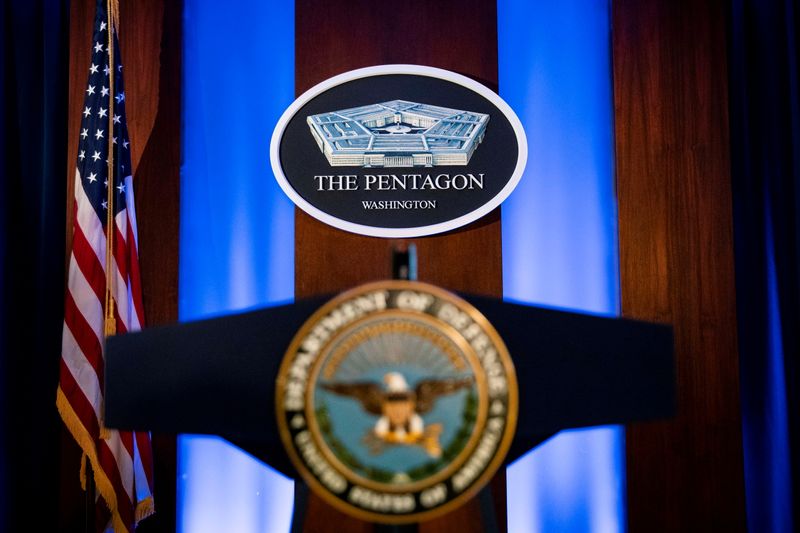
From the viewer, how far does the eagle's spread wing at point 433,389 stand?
0.79 metres

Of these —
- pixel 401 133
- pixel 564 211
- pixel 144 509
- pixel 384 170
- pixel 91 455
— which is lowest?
pixel 144 509

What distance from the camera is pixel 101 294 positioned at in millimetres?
2191

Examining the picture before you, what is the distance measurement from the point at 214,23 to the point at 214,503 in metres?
1.66

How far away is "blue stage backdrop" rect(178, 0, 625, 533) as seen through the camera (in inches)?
93.7

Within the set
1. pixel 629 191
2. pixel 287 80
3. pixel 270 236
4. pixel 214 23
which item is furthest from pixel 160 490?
pixel 629 191

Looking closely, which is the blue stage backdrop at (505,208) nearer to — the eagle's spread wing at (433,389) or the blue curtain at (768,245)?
the blue curtain at (768,245)

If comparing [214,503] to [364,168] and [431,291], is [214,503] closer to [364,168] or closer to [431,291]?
[364,168]

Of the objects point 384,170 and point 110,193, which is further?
point 384,170

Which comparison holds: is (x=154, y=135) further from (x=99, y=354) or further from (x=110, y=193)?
(x=99, y=354)

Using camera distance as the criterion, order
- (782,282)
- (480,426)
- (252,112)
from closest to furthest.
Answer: (480,426)
(782,282)
(252,112)

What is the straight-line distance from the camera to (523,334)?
846mm

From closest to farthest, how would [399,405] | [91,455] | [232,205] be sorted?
[399,405] < [91,455] < [232,205]

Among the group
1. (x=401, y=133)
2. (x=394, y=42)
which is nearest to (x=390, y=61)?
(x=394, y=42)

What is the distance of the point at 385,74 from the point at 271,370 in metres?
1.81
